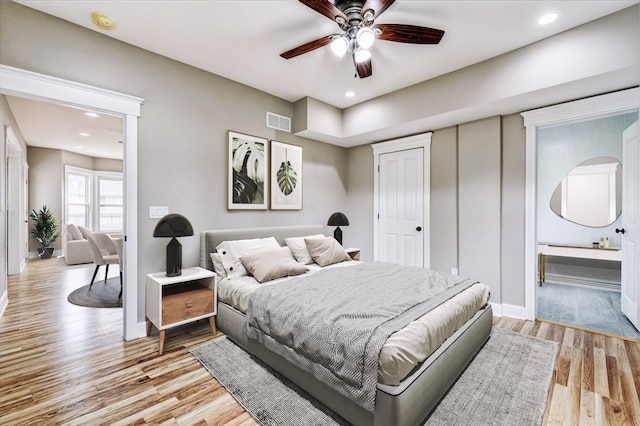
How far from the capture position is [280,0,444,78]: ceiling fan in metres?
1.95

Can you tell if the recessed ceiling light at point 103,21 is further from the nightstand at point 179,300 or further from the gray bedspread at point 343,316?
the gray bedspread at point 343,316

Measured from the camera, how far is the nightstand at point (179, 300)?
251cm

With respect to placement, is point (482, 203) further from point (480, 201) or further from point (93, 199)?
point (93, 199)

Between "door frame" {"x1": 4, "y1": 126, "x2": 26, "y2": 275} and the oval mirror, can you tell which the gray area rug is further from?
"door frame" {"x1": 4, "y1": 126, "x2": 26, "y2": 275}

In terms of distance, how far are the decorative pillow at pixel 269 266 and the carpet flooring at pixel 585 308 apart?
301cm

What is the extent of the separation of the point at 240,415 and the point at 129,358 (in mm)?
1315

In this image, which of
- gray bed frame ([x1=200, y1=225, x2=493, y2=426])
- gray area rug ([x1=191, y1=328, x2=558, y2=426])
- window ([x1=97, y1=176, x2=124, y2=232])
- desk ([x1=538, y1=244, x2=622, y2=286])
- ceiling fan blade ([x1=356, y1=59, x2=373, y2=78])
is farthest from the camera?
window ([x1=97, y1=176, x2=124, y2=232])

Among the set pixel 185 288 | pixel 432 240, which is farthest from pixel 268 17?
pixel 432 240

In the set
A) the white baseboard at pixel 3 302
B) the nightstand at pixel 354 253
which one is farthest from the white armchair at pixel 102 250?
the nightstand at pixel 354 253

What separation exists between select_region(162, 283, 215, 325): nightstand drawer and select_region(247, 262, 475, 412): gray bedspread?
0.65 meters

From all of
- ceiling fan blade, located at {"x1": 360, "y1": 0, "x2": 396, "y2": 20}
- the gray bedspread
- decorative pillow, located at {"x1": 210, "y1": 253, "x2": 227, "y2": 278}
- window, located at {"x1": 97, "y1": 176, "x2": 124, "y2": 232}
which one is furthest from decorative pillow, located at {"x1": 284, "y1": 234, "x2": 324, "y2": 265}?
window, located at {"x1": 97, "y1": 176, "x2": 124, "y2": 232}

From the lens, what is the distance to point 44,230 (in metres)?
6.76

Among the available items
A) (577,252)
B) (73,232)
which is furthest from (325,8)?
(73,232)

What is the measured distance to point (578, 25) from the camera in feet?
8.14
